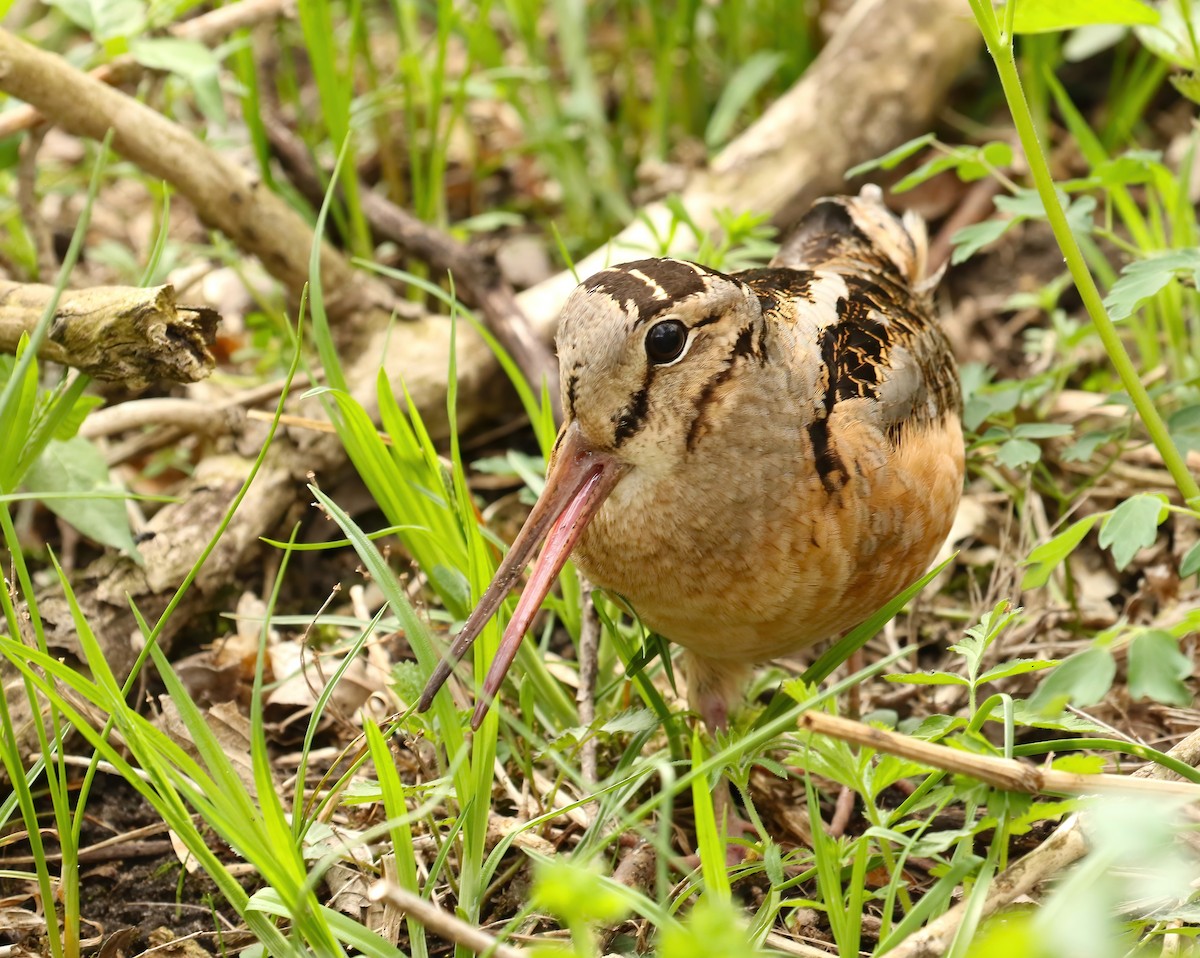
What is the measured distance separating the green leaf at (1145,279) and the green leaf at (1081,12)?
46cm

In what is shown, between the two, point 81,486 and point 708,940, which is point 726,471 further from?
point 81,486

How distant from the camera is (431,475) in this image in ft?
8.68

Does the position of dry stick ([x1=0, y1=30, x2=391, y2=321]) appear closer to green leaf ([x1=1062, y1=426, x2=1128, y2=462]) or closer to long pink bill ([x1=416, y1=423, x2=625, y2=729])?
long pink bill ([x1=416, y1=423, x2=625, y2=729])

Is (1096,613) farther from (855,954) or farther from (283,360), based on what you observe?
(283,360)

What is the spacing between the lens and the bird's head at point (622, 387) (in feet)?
7.07

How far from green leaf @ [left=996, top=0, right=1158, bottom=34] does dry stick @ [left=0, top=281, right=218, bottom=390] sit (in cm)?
165

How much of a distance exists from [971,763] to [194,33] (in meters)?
2.88

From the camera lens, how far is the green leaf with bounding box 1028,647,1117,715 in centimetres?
169

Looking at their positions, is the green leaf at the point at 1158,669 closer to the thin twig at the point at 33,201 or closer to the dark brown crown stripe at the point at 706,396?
the dark brown crown stripe at the point at 706,396

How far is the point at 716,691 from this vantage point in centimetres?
271

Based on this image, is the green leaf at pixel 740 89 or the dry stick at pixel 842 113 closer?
the dry stick at pixel 842 113

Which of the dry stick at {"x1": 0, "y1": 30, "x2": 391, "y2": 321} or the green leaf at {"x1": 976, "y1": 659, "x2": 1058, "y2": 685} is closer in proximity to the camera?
the green leaf at {"x1": 976, "y1": 659, "x2": 1058, "y2": 685}

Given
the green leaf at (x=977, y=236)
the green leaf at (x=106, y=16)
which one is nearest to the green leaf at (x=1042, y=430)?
the green leaf at (x=977, y=236)

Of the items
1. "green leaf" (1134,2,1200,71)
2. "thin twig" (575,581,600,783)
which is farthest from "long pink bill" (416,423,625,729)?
"green leaf" (1134,2,1200,71)
